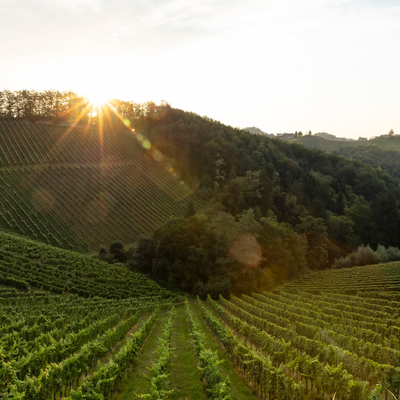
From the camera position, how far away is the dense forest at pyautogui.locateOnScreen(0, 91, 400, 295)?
53500 mm

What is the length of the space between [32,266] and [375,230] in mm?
100501

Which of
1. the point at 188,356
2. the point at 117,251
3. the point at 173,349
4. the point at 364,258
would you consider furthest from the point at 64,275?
the point at 364,258

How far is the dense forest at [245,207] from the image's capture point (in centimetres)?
5350

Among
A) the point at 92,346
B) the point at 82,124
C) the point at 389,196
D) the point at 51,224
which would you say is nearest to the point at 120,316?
the point at 92,346

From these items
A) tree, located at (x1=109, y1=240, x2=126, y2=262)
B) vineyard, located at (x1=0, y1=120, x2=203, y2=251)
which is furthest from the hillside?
vineyard, located at (x1=0, y1=120, x2=203, y2=251)

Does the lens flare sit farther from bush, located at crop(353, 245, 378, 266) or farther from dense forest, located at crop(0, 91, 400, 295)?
bush, located at crop(353, 245, 378, 266)

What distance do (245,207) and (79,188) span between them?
45.8 m

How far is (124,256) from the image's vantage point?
60188 mm

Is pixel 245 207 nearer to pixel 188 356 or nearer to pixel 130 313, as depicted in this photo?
pixel 130 313

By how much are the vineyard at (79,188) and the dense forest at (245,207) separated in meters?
9.92

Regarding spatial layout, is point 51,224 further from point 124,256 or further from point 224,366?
point 224,366

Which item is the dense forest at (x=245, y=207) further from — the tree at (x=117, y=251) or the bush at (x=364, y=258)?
the bush at (x=364, y=258)

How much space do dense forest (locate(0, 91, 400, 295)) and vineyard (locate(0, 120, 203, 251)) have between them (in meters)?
9.92

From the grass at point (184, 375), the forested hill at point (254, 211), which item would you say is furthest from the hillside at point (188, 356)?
the forested hill at point (254, 211)
